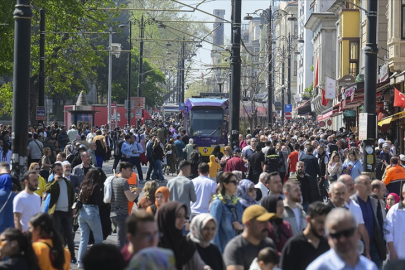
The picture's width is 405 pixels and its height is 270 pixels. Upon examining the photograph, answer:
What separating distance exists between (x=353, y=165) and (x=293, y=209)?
383 inches

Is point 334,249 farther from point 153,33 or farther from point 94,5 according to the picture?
point 153,33

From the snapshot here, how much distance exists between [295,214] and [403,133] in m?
22.0

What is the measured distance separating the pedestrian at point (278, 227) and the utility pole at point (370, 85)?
6439 mm

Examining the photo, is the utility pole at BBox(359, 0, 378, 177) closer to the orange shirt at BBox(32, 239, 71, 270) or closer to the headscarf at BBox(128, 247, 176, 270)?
the orange shirt at BBox(32, 239, 71, 270)

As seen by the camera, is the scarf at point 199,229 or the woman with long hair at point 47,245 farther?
the scarf at point 199,229

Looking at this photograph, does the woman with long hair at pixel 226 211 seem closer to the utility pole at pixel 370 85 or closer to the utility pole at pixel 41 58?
the utility pole at pixel 370 85

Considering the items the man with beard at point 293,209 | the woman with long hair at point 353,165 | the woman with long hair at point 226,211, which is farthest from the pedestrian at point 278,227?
the woman with long hair at point 353,165

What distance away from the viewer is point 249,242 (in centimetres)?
642

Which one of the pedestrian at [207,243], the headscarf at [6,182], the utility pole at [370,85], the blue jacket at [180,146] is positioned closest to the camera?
the pedestrian at [207,243]

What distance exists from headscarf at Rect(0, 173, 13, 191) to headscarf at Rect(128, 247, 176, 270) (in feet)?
21.9

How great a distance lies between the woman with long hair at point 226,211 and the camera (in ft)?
27.1

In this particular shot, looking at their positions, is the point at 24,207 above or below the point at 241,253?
above

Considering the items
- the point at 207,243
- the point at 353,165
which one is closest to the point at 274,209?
the point at 207,243

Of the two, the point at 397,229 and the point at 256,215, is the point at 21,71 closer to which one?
the point at 397,229
